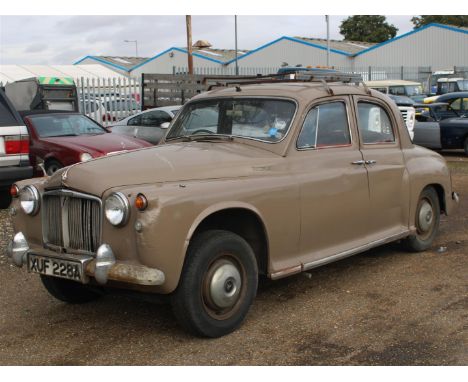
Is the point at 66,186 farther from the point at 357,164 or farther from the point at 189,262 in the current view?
the point at 357,164

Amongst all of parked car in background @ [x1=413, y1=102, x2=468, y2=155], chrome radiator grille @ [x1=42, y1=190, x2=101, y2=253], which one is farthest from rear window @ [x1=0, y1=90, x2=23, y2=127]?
parked car in background @ [x1=413, y1=102, x2=468, y2=155]

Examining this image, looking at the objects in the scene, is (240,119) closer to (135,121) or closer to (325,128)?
(325,128)

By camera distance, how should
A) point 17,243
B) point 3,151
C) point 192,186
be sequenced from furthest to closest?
1. point 3,151
2. point 17,243
3. point 192,186

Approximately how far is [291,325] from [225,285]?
2.15ft

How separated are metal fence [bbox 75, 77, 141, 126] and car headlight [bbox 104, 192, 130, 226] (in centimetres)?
1512

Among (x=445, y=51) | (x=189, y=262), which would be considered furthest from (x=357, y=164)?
(x=445, y=51)

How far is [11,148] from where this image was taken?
926cm

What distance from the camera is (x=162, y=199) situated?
14.1 ft

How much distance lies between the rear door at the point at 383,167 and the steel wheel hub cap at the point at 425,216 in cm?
48

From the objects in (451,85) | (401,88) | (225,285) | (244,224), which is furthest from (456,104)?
(225,285)

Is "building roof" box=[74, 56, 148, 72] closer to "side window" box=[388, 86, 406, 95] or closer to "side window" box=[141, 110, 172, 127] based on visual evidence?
"side window" box=[388, 86, 406, 95]

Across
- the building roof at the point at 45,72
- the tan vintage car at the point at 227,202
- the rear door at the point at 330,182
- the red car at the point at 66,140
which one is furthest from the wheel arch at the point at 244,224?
the building roof at the point at 45,72

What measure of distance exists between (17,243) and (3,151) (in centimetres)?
464

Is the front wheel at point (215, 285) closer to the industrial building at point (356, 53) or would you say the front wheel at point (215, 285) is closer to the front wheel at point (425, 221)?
the front wheel at point (425, 221)
